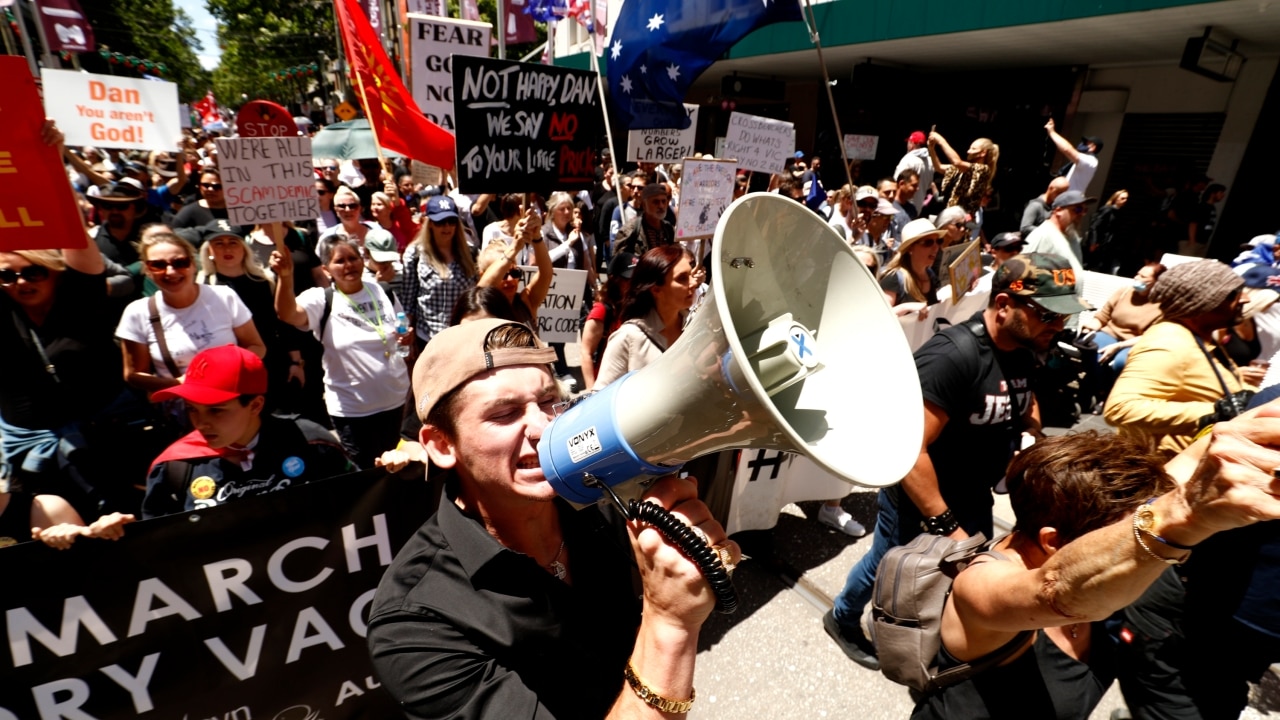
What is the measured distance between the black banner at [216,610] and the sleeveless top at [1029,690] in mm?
1798

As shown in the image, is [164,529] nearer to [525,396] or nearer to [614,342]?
[525,396]

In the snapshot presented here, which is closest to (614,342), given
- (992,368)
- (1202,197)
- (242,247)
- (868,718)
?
(992,368)

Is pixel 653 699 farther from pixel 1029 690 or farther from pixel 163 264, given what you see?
pixel 163 264

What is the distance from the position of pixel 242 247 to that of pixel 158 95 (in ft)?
9.45

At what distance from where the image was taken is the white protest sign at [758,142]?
5.71 m

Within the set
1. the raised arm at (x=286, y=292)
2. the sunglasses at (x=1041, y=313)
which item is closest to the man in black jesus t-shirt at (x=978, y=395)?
the sunglasses at (x=1041, y=313)

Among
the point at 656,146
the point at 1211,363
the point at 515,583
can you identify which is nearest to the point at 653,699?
the point at 515,583

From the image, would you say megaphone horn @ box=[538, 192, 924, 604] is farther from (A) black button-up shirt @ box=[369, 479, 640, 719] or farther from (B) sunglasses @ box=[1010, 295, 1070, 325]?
(B) sunglasses @ box=[1010, 295, 1070, 325]

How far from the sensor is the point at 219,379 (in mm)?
2164

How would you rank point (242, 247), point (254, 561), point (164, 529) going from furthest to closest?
point (242, 247) < point (254, 561) < point (164, 529)

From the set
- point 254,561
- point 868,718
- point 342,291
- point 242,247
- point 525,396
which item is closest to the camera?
point 525,396

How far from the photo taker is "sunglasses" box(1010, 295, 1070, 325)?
2.39m

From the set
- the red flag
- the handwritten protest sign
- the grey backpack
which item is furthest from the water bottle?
the handwritten protest sign

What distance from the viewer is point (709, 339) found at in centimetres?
106
